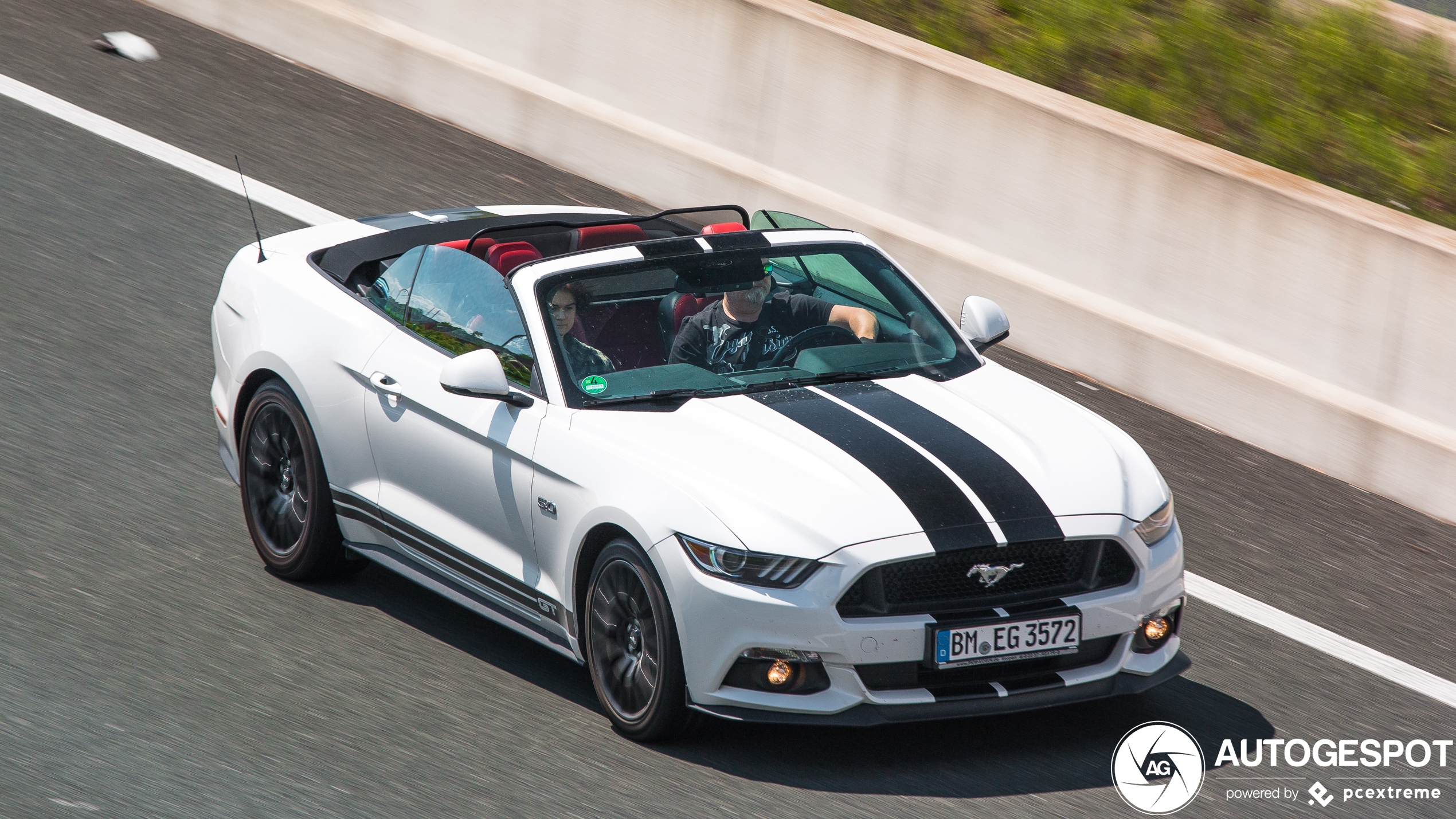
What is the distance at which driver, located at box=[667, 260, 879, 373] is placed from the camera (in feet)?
21.1

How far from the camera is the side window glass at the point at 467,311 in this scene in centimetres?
639

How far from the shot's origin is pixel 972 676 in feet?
18.0

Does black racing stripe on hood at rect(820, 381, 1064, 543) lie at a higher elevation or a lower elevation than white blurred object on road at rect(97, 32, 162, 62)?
higher

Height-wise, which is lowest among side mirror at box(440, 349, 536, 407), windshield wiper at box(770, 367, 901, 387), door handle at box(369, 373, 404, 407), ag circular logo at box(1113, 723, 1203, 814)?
ag circular logo at box(1113, 723, 1203, 814)

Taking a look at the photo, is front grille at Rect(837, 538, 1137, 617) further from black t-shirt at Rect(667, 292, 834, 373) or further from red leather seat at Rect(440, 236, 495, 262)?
red leather seat at Rect(440, 236, 495, 262)

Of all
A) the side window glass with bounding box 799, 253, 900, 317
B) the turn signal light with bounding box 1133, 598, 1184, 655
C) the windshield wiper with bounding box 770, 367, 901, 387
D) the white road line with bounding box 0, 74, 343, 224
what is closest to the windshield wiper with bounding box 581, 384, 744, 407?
the windshield wiper with bounding box 770, 367, 901, 387

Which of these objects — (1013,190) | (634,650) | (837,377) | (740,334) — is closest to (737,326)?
(740,334)

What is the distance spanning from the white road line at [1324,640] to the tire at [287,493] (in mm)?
3266

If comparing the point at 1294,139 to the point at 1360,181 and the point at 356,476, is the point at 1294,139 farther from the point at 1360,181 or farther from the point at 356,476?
the point at 356,476

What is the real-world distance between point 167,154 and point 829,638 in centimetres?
754

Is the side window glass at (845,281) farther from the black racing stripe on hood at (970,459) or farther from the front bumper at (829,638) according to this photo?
the front bumper at (829,638)

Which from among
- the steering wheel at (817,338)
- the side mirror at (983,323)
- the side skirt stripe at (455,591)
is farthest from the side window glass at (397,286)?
the side mirror at (983,323)

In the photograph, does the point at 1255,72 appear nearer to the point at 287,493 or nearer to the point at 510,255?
the point at 510,255

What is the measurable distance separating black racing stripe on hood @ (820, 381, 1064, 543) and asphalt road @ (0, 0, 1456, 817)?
771 millimetres
